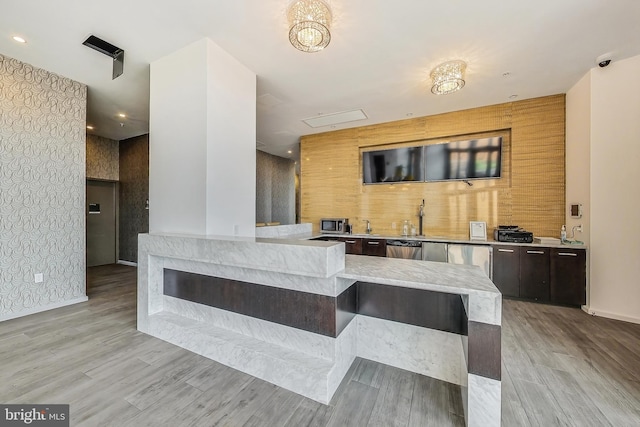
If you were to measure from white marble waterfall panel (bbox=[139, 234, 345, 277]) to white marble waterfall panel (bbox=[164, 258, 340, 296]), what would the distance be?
15 centimetres

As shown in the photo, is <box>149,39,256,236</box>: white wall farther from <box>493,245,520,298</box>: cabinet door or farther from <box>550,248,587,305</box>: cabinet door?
<box>550,248,587,305</box>: cabinet door

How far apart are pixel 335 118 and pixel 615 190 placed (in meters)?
4.14

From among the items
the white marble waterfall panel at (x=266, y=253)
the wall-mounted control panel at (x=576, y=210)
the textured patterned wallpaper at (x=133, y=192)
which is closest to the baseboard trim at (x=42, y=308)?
the white marble waterfall panel at (x=266, y=253)

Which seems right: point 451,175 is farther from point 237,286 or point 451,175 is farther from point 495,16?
point 237,286

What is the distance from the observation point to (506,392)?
1814 mm

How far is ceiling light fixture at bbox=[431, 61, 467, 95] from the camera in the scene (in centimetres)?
295

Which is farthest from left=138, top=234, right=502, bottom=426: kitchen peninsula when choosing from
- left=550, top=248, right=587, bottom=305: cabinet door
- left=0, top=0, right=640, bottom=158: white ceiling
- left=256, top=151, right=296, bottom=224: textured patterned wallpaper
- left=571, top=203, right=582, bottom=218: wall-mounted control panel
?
left=256, top=151, right=296, bottom=224: textured patterned wallpaper

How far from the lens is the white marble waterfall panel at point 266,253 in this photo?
171cm

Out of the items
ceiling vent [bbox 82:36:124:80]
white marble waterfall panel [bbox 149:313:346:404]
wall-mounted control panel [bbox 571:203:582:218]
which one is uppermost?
ceiling vent [bbox 82:36:124:80]

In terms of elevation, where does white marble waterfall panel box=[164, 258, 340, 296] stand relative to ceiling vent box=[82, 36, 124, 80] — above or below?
below

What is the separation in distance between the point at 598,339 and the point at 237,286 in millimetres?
3734

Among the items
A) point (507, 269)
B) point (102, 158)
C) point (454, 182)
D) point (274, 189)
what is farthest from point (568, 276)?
point (102, 158)

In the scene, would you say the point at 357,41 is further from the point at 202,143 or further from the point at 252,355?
the point at 252,355

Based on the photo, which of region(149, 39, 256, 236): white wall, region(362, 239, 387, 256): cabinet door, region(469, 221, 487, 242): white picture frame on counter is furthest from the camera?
region(362, 239, 387, 256): cabinet door
